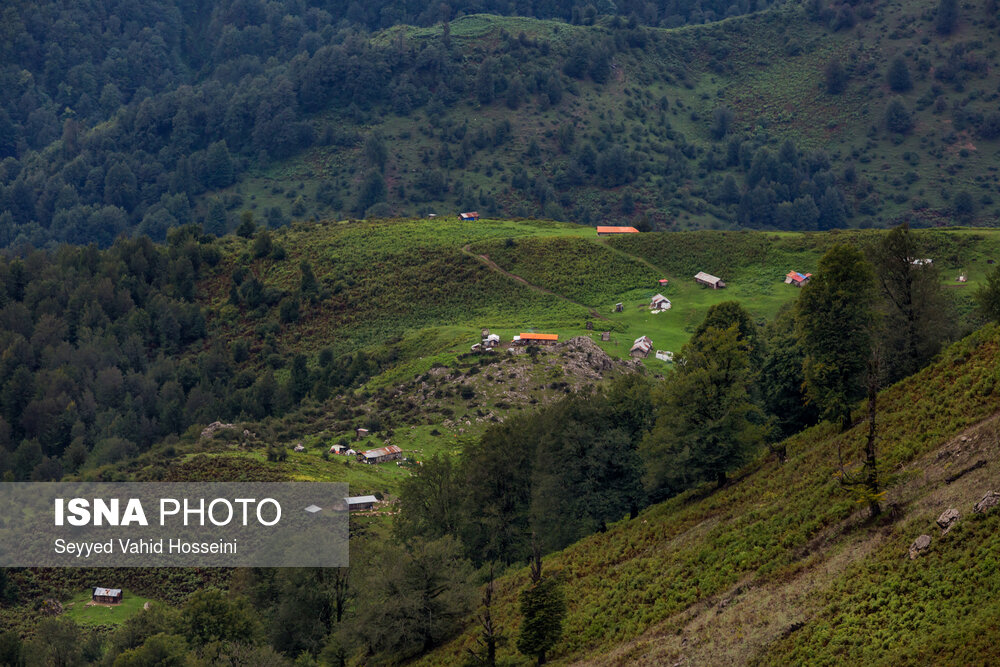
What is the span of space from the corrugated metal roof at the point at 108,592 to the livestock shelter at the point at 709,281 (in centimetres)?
8163

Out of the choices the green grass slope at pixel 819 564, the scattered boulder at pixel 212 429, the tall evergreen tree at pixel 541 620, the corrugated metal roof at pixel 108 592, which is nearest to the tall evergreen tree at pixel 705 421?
the green grass slope at pixel 819 564

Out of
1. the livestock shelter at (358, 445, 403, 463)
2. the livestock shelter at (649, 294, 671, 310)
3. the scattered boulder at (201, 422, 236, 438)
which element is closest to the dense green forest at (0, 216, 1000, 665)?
the scattered boulder at (201, 422, 236, 438)

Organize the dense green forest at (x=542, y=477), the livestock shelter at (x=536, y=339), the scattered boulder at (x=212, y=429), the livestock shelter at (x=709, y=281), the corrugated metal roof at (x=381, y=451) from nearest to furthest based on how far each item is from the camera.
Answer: the dense green forest at (x=542, y=477)
the corrugated metal roof at (x=381, y=451)
the scattered boulder at (x=212, y=429)
the livestock shelter at (x=536, y=339)
the livestock shelter at (x=709, y=281)

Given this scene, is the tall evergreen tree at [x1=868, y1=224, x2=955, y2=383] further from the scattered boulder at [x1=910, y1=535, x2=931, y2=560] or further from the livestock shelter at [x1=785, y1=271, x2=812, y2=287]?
the livestock shelter at [x1=785, y1=271, x2=812, y2=287]

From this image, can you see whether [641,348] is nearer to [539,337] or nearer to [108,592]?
[539,337]

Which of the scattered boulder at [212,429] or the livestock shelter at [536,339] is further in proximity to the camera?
the livestock shelter at [536,339]

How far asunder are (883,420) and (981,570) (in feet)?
49.1

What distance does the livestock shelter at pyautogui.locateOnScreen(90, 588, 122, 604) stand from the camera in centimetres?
7456

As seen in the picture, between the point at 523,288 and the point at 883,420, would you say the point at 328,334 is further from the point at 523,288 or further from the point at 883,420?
the point at 883,420

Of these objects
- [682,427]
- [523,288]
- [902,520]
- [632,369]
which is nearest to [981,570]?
[902,520]

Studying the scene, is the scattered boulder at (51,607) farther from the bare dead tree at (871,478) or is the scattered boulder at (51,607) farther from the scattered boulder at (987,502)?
the scattered boulder at (987,502)

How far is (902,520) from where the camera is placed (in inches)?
1409

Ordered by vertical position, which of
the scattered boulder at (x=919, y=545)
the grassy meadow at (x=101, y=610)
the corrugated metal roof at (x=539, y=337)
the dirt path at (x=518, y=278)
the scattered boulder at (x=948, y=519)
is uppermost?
the scattered boulder at (x=948, y=519)

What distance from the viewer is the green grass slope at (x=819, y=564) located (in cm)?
3062
